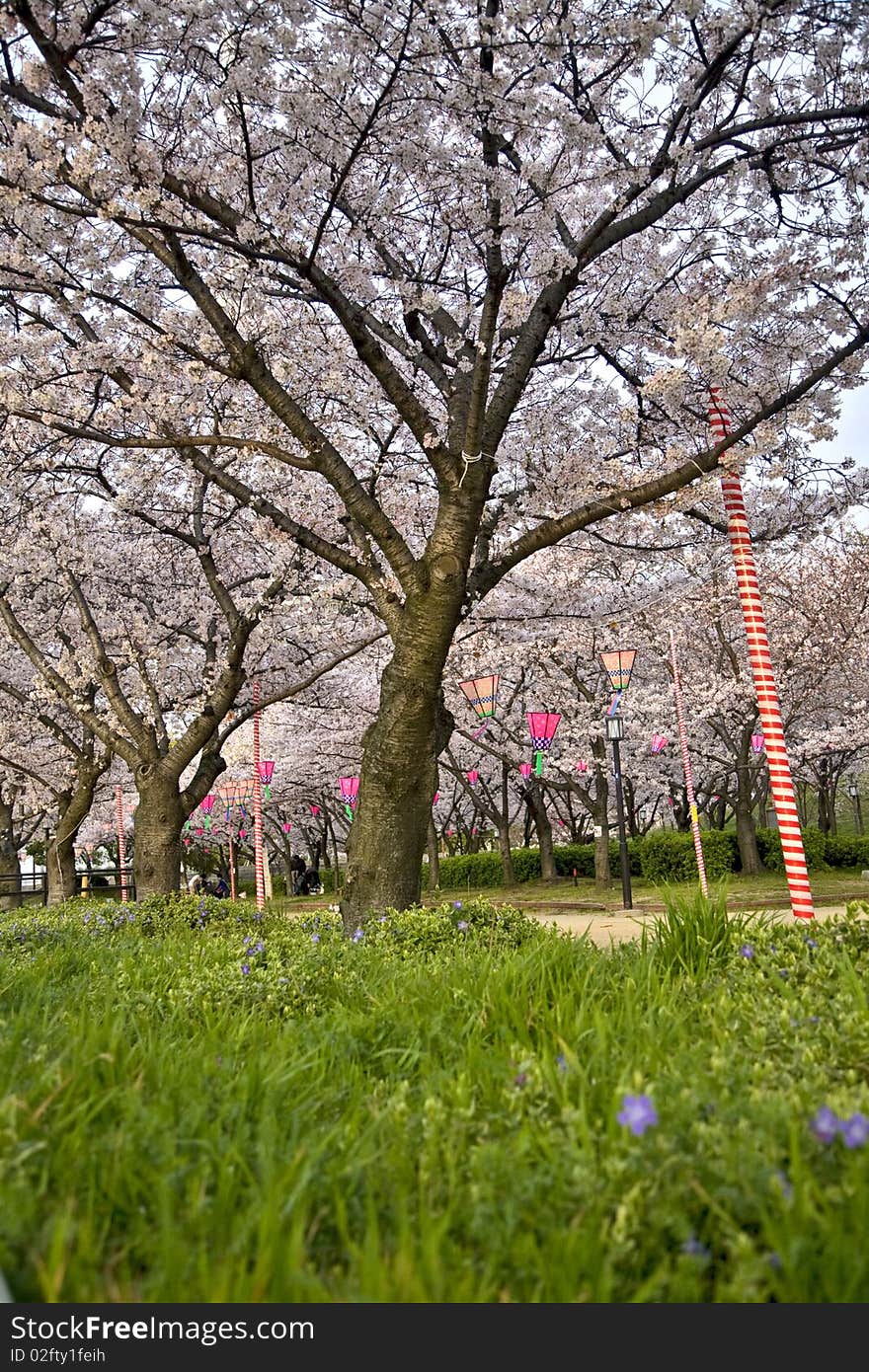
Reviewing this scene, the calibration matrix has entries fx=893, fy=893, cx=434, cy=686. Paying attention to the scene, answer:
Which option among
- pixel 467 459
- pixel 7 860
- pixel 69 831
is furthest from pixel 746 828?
pixel 7 860

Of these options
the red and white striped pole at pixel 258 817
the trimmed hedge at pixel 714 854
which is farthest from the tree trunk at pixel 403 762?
the trimmed hedge at pixel 714 854

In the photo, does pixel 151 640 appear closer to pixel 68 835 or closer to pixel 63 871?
pixel 68 835

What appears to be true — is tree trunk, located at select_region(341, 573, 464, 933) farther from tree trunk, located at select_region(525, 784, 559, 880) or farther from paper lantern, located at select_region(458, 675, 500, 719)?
tree trunk, located at select_region(525, 784, 559, 880)

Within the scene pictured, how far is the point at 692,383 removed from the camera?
27.6ft

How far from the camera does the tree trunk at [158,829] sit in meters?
11.6

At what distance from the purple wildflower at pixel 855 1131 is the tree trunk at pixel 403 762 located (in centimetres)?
501

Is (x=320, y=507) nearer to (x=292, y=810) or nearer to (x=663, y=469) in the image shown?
(x=663, y=469)

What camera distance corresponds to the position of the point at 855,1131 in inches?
63.9

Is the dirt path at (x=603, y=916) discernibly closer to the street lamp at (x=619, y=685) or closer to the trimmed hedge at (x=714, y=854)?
the street lamp at (x=619, y=685)

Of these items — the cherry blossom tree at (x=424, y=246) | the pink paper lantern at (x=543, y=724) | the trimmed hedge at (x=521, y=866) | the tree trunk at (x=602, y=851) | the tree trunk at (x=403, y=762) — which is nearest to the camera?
the cherry blossom tree at (x=424, y=246)

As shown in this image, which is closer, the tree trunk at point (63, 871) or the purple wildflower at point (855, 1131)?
the purple wildflower at point (855, 1131)

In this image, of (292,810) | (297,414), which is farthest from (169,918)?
(292,810)

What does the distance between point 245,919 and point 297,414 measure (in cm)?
476

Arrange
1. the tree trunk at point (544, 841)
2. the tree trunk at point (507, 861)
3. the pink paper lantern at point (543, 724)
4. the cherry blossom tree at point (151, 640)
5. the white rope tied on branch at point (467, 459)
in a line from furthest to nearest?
the tree trunk at point (507, 861) < the tree trunk at point (544, 841) < the pink paper lantern at point (543, 724) < the cherry blossom tree at point (151, 640) < the white rope tied on branch at point (467, 459)
